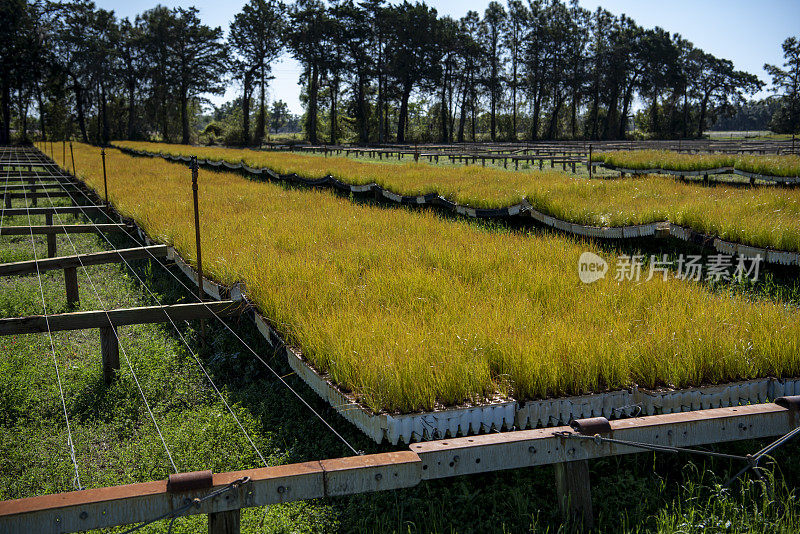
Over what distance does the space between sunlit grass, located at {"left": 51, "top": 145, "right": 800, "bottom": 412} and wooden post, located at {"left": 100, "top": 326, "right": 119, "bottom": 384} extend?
4.33ft

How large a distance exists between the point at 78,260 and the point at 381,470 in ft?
21.5

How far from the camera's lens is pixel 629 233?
968 centimetres

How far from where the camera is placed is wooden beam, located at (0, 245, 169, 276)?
7.76 metres

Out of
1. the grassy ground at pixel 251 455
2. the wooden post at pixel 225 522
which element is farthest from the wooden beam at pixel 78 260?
the wooden post at pixel 225 522

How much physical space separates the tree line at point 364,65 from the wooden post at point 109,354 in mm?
48765

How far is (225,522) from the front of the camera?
2838mm

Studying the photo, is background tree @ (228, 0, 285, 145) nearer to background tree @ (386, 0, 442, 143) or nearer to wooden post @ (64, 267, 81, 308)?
background tree @ (386, 0, 442, 143)

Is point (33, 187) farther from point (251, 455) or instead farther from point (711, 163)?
point (711, 163)

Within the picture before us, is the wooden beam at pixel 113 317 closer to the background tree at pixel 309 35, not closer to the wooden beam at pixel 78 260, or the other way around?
the wooden beam at pixel 78 260

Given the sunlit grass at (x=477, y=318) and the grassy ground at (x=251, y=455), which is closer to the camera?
the grassy ground at (x=251, y=455)

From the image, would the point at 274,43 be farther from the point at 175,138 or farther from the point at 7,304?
the point at 7,304

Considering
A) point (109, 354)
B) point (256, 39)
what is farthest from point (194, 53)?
point (109, 354)

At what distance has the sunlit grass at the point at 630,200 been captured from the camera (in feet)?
29.1

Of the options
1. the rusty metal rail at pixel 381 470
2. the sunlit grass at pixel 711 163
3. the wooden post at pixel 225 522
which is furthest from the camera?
the sunlit grass at pixel 711 163
